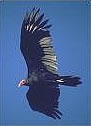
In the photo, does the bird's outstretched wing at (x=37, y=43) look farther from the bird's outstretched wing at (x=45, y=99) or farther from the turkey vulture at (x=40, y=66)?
the bird's outstretched wing at (x=45, y=99)

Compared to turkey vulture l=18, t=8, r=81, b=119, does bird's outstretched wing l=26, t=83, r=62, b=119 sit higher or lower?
lower

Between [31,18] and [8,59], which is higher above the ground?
[31,18]

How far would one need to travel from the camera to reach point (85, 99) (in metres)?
2.43

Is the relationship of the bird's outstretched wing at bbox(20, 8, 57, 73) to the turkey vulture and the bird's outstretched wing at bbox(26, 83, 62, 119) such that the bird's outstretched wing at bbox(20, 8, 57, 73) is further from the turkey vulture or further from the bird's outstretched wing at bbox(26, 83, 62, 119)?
the bird's outstretched wing at bbox(26, 83, 62, 119)

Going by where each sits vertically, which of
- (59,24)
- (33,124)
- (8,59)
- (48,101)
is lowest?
(33,124)

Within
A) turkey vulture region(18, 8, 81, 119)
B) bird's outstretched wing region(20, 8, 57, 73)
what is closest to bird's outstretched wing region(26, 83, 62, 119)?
turkey vulture region(18, 8, 81, 119)

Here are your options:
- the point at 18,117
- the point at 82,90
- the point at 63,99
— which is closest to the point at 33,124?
the point at 18,117

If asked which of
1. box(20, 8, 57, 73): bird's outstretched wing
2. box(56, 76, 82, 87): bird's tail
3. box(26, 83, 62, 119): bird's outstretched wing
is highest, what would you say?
box(20, 8, 57, 73): bird's outstretched wing

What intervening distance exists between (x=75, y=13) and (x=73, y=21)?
0.06m

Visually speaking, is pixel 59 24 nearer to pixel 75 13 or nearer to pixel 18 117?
pixel 75 13

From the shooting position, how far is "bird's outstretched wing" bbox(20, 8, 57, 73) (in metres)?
2.42

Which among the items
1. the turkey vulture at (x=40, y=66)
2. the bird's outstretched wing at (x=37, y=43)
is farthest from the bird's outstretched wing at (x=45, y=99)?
the bird's outstretched wing at (x=37, y=43)

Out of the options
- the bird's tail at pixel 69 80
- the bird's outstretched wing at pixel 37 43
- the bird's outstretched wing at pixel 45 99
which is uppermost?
the bird's outstretched wing at pixel 37 43

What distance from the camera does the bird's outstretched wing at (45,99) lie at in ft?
7.95
